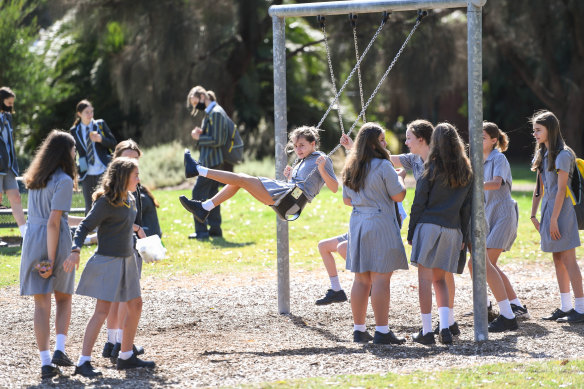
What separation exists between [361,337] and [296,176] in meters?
1.49

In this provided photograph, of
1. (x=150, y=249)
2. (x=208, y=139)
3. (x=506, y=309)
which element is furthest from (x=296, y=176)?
(x=208, y=139)

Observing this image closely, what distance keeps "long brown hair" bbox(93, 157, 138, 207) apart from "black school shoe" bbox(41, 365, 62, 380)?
3.76 feet

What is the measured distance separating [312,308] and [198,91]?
4.91 metres

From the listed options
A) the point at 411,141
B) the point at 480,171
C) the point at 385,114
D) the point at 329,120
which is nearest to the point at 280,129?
the point at 411,141

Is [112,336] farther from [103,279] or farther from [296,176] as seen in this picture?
[296,176]

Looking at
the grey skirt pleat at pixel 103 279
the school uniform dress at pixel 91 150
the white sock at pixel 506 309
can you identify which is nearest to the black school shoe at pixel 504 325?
the white sock at pixel 506 309

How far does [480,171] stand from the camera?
6629mm

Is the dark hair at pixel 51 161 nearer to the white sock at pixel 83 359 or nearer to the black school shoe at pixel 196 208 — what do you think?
the white sock at pixel 83 359

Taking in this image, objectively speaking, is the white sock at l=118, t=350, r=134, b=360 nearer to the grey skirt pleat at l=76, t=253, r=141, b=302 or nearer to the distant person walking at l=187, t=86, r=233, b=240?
the grey skirt pleat at l=76, t=253, r=141, b=302

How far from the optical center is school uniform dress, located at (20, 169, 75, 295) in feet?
19.1

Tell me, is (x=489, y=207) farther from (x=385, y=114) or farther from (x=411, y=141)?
(x=385, y=114)

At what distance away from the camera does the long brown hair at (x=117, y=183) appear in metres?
5.74

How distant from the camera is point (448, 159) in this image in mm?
6477

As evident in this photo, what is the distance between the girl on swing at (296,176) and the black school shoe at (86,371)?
204 centimetres
